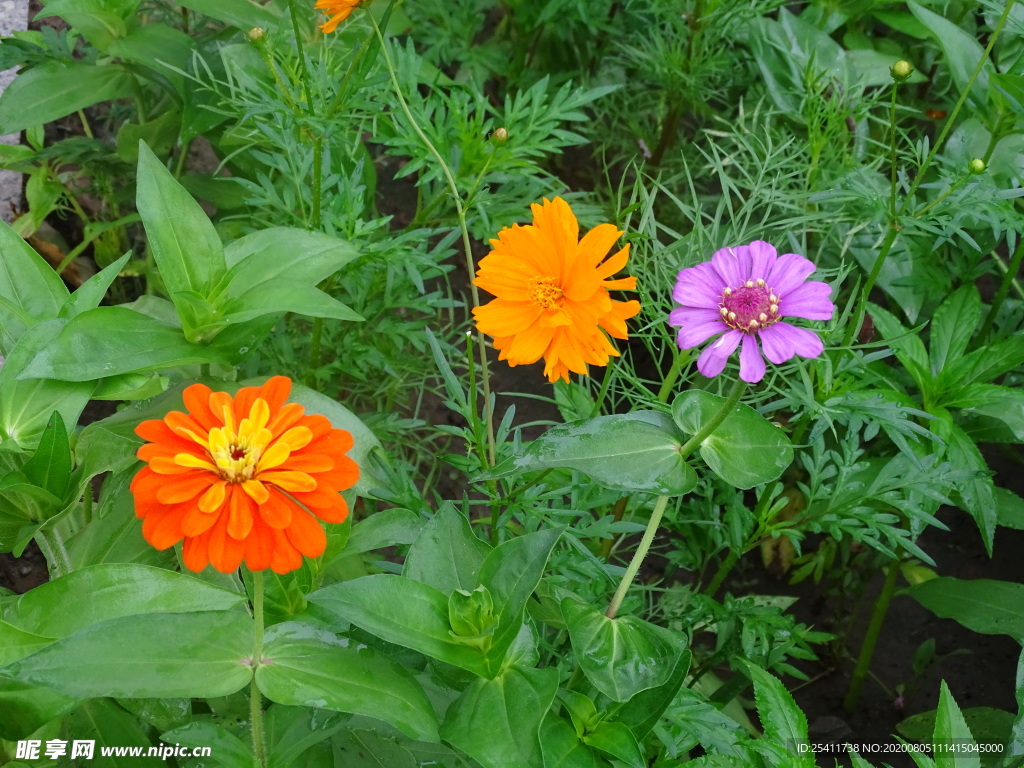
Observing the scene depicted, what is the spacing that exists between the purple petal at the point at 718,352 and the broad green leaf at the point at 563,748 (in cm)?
36

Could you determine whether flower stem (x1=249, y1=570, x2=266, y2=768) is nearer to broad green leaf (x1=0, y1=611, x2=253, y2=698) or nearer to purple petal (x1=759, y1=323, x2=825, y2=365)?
broad green leaf (x1=0, y1=611, x2=253, y2=698)

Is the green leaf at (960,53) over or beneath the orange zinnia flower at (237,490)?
over

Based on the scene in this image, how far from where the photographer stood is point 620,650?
2.73ft

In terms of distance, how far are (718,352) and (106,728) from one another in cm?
77

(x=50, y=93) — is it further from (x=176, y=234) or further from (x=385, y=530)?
(x=385, y=530)

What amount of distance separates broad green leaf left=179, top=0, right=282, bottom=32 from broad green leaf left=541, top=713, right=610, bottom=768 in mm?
1109

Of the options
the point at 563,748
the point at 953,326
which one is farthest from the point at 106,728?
the point at 953,326

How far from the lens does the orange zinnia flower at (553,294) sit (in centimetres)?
82

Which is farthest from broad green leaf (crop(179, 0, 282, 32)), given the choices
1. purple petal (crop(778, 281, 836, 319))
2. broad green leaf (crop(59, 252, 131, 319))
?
purple petal (crop(778, 281, 836, 319))

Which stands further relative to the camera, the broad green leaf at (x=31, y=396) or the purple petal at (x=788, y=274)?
the broad green leaf at (x=31, y=396)

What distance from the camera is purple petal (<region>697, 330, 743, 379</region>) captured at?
28.0 inches

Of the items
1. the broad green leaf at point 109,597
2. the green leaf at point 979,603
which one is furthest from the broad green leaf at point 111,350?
the green leaf at point 979,603

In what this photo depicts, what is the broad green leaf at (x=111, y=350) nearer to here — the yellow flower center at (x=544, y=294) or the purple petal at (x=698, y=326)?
the yellow flower center at (x=544, y=294)

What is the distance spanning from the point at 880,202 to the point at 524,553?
0.63 metres
